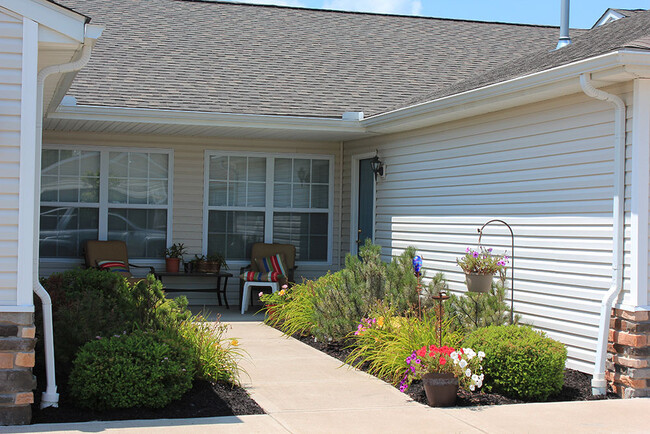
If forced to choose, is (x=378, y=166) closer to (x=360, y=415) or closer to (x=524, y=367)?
(x=524, y=367)

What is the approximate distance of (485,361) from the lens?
19.6 ft

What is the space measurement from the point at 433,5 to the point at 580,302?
65.1 ft

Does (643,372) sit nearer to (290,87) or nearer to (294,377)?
(294,377)

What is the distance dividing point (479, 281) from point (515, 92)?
1.72m

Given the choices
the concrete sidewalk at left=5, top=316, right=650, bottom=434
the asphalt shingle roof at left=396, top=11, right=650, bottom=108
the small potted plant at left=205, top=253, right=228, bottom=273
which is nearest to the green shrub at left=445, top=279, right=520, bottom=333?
the concrete sidewalk at left=5, top=316, right=650, bottom=434

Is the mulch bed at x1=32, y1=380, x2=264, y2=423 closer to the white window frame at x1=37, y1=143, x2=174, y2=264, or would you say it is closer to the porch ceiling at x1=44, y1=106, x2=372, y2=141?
the porch ceiling at x1=44, y1=106, x2=372, y2=141

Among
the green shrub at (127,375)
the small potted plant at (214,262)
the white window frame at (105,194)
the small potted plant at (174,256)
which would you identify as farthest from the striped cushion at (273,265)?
the green shrub at (127,375)

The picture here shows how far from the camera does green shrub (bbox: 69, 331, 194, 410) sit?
5137mm

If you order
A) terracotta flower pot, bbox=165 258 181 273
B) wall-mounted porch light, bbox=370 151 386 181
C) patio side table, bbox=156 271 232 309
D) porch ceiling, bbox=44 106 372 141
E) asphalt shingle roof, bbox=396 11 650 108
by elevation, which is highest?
asphalt shingle roof, bbox=396 11 650 108

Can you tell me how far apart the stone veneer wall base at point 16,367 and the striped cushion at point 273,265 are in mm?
5881

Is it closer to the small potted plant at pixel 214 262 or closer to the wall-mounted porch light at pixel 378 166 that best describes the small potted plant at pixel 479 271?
the wall-mounted porch light at pixel 378 166

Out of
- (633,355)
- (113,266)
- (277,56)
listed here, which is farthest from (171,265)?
(633,355)

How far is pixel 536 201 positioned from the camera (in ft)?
23.4

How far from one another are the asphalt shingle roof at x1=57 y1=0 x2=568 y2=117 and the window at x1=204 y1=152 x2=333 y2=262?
1.16 m
